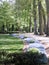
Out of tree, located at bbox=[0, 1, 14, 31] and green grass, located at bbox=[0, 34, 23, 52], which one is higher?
tree, located at bbox=[0, 1, 14, 31]

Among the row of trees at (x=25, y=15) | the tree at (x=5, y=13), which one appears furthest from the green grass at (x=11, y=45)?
the tree at (x=5, y=13)

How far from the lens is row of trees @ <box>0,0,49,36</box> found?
42781 millimetres

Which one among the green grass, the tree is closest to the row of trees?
the tree

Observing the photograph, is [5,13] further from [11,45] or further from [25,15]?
[11,45]

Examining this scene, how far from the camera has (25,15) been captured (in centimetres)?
6156

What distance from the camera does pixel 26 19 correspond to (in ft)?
222

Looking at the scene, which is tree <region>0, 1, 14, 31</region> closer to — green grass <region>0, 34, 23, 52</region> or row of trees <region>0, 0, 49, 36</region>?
row of trees <region>0, 0, 49, 36</region>

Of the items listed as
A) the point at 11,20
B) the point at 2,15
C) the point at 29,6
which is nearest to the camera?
the point at 29,6

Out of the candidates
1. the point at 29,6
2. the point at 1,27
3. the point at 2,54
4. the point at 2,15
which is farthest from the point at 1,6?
the point at 2,54

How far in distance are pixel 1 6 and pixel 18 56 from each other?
4970 centimetres

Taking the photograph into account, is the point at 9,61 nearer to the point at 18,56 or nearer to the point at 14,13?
the point at 18,56

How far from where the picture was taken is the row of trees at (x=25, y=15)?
4278 cm

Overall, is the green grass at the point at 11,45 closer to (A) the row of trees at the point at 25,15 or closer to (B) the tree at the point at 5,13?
(A) the row of trees at the point at 25,15

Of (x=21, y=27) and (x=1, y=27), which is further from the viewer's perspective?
(x=21, y=27)
